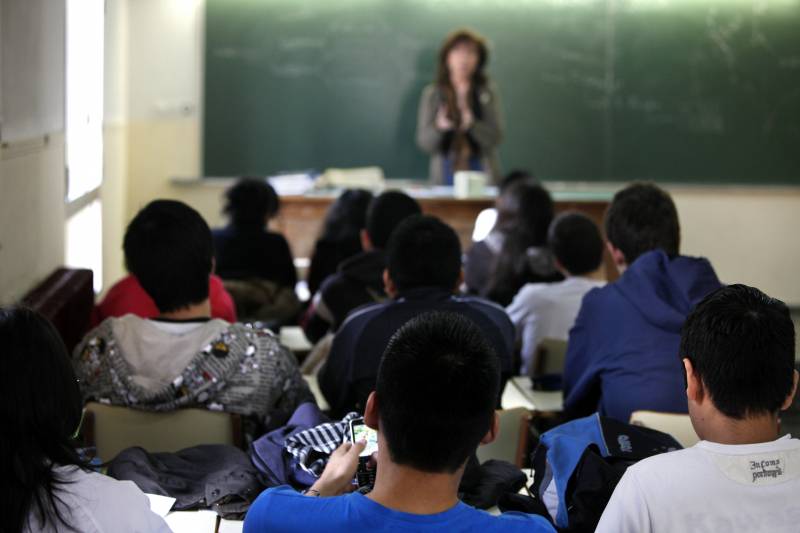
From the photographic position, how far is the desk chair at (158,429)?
2590 millimetres

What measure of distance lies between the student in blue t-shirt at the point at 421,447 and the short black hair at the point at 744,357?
0.45 m

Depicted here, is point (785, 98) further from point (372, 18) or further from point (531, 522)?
point (531, 522)

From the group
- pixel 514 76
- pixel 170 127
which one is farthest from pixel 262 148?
pixel 514 76

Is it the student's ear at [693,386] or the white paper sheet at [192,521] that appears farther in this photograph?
the white paper sheet at [192,521]

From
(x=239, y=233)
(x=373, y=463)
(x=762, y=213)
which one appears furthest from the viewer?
(x=762, y=213)

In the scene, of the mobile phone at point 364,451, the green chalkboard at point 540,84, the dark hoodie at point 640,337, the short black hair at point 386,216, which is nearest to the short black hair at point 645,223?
the dark hoodie at point 640,337

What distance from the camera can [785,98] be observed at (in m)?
8.30

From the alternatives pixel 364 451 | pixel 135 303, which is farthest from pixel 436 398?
pixel 135 303

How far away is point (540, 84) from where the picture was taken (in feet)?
26.7

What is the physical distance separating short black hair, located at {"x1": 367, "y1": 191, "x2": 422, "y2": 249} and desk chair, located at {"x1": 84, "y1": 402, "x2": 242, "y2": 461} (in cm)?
169

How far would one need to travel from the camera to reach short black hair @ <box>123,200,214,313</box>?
2816 mm

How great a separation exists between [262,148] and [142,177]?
2.87 feet

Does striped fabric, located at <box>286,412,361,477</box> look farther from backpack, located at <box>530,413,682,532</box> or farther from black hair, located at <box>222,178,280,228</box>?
black hair, located at <box>222,178,280,228</box>

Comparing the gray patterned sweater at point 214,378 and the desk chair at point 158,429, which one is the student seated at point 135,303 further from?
the desk chair at point 158,429
